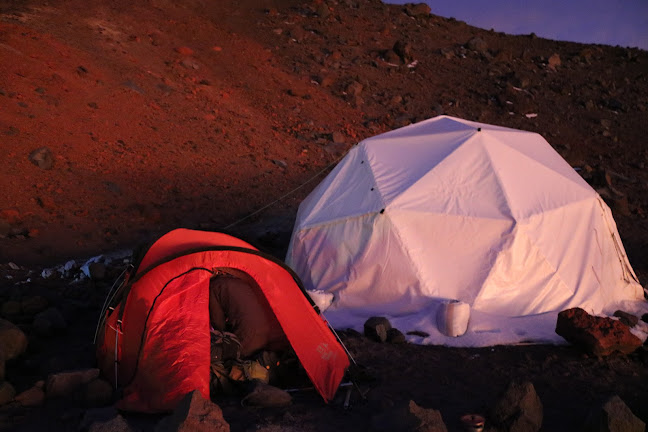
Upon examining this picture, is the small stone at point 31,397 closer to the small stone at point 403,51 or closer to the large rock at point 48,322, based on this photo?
the large rock at point 48,322

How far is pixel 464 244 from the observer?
24.3 ft

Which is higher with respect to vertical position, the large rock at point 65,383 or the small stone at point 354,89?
the small stone at point 354,89

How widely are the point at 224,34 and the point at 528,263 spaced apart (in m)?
18.5

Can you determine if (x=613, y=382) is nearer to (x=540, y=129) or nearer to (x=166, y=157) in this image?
(x=166, y=157)

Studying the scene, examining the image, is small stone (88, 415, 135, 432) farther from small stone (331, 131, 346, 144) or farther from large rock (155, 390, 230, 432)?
small stone (331, 131, 346, 144)

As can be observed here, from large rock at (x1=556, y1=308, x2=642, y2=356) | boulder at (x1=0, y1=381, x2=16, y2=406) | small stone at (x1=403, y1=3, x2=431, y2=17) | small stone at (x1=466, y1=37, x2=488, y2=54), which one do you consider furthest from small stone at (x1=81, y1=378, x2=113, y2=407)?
small stone at (x1=403, y1=3, x2=431, y2=17)

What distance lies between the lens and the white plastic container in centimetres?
671

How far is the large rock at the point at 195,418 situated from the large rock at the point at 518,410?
7.26ft

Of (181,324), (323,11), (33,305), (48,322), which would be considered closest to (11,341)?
(48,322)

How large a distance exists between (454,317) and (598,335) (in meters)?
1.51

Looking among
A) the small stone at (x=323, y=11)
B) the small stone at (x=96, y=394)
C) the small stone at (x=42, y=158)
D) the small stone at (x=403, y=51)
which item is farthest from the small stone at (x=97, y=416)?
the small stone at (x=323, y=11)

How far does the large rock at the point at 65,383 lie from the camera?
5320 millimetres

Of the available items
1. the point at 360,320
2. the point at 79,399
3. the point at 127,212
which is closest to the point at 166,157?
the point at 127,212

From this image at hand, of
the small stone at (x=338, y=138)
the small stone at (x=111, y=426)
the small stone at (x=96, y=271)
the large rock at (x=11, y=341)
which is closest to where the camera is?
the small stone at (x=111, y=426)
